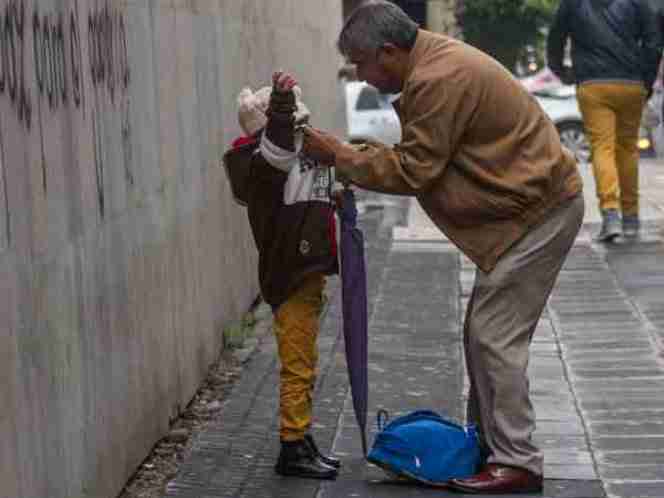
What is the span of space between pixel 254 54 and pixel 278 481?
426cm

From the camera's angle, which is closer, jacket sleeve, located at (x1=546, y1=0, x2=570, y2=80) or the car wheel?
jacket sleeve, located at (x1=546, y1=0, x2=570, y2=80)

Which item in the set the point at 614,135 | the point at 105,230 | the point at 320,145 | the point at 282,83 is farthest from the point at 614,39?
the point at 105,230

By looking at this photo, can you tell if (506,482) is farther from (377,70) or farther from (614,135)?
(614,135)

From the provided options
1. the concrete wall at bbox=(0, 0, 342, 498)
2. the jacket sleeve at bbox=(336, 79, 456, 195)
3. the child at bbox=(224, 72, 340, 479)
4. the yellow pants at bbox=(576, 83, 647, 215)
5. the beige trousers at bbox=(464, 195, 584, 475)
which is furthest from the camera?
the yellow pants at bbox=(576, 83, 647, 215)

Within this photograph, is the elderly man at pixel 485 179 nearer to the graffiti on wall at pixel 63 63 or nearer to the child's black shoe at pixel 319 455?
the child's black shoe at pixel 319 455

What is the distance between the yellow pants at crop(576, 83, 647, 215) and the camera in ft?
38.2

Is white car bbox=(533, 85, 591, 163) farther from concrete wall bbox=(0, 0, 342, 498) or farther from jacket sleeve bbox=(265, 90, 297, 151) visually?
jacket sleeve bbox=(265, 90, 297, 151)

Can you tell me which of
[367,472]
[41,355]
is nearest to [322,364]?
[367,472]

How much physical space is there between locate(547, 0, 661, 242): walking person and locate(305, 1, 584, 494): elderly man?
225 inches

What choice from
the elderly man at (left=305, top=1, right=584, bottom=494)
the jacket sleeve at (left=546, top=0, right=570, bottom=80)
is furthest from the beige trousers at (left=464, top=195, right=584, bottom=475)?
the jacket sleeve at (left=546, top=0, right=570, bottom=80)

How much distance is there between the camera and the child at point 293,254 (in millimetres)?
6148

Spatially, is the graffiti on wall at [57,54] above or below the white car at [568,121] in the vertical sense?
above

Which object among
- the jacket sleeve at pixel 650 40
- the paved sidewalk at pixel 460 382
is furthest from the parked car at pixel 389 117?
the paved sidewalk at pixel 460 382

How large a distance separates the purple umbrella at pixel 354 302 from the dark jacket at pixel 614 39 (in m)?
5.98
